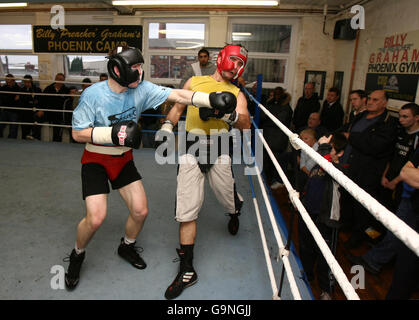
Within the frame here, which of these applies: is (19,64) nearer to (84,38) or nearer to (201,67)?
(84,38)

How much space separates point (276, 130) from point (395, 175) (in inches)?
68.4

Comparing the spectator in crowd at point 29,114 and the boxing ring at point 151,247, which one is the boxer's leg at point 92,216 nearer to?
the boxing ring at point 151,247

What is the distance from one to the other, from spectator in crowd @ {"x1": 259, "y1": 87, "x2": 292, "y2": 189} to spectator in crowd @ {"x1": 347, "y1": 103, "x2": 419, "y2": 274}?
1506mm

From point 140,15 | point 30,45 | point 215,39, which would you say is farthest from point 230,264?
point 30,45

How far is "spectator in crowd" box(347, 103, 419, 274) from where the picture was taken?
92.7 inches

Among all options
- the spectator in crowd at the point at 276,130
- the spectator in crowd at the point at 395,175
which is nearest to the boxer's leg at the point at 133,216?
the spectator in crowd at the point at 395,175

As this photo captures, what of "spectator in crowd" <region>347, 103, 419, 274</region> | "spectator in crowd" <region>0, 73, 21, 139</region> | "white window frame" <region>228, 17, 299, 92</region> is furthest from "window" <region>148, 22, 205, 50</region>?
"spectator in crowd" <region>347, 103, 419, 274</region>

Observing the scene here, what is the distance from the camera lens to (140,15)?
19.5 ft

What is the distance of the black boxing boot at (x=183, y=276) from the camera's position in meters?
1.67

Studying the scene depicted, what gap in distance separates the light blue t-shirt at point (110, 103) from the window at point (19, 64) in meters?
6.43

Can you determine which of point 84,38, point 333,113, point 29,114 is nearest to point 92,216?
point 333,113

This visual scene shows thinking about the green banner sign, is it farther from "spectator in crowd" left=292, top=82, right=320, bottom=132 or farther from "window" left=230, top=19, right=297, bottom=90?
"spectator in crowd" left=292, top=82, right=320, bottom=132
